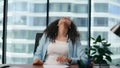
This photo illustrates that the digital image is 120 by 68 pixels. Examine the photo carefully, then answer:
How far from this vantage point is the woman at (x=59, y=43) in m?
2.85

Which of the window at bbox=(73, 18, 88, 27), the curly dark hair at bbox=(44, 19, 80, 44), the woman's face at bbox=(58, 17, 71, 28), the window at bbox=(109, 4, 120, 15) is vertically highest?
the window at bbox=(109, 4, 120, 15)

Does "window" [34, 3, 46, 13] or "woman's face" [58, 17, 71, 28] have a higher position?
"window" [34, 3, 46, 13]

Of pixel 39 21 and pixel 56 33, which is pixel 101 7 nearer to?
pixel 39 21

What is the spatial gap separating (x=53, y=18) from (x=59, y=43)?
2727mm

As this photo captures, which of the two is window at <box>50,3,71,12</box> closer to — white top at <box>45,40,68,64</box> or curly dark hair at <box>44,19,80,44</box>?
curly dark hair at <box>44,19,80,44</box>

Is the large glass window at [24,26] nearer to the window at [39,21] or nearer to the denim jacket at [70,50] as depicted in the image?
the window at [39,21]

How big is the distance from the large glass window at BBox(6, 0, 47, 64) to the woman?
104 inches

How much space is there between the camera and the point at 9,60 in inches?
225

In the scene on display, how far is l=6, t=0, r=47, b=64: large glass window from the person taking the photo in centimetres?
562

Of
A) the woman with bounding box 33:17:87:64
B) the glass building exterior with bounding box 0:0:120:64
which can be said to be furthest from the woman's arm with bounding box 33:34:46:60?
the glass building exterior with bounding box 0:0:120:64

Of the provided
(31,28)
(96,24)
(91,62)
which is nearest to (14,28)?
(31,28)

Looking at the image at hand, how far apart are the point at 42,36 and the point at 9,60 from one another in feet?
9.52

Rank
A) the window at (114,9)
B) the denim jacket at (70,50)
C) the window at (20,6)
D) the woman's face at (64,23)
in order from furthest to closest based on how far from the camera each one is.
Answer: the window at (20,6), the window at (114,9), the woman's face at (64,23), the denim jacket at (70,50)

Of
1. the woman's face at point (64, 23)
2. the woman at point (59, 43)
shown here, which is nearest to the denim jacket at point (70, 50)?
the woman at point (59, 43)
